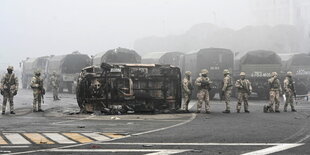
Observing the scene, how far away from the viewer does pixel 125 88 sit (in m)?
15.7

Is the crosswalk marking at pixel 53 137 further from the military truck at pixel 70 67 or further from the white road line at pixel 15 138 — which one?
the military truck at pixel 70 67

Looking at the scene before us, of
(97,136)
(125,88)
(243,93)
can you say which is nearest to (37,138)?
(97,136)

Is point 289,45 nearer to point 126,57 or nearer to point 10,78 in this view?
point 126,57

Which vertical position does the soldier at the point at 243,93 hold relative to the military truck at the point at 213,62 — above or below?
below

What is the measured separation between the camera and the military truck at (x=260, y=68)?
2867cm

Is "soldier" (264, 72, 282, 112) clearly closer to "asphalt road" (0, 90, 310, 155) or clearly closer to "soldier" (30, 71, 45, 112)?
"asphalt road" (0, 90, 310, 155)

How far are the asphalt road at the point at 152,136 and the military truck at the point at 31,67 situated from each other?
99.9 ft

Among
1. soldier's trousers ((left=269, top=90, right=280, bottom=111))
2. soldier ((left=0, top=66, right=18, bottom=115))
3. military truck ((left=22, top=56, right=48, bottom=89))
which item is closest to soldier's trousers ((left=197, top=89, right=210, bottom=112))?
soldier's trousers ((left=269, top=90, right=280, bottom=111))

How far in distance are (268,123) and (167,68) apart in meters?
4.56

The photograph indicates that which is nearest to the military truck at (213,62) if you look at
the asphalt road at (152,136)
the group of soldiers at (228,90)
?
the group of soldiers at (228,90)

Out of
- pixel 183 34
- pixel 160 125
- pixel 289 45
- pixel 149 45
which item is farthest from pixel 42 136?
pixel 149 45

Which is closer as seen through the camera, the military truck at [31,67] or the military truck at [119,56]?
the military truck at [119,56]

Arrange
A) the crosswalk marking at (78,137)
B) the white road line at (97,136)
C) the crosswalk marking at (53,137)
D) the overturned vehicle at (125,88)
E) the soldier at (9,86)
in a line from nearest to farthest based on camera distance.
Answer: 1. the crosswalk marking at (53,137)
2. the crosswalk marking at (78,137)
3. the white road line at (97,136)
4. the overturned vehicle at (125,88)
5. the soldier at (9,86)

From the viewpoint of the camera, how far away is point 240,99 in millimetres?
17125
